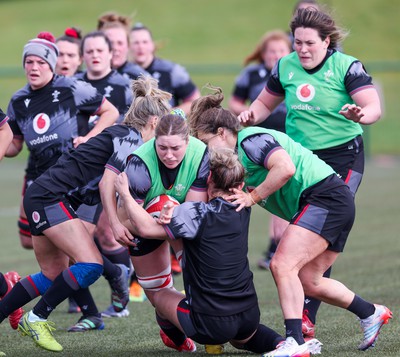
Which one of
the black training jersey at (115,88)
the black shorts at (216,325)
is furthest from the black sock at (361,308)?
the black training jersey at (115,88)

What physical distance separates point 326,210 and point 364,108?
0.82m

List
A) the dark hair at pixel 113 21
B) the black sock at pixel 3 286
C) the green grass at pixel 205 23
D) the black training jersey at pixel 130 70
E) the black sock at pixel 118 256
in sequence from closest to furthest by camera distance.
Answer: the black sock at pixel 3 286
the black sock at pixel 118 256
the black training jersey at pixel 130 70
the dark hair at pixel 113 21
the green grass at pixel 205 23

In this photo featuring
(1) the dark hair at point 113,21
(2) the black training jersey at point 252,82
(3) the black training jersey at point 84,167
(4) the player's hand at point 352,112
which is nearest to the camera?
(4) the player's hand at point 352,112

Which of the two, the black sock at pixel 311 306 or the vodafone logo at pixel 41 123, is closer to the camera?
the black sock at pixel 311 306

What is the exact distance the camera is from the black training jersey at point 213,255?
4855mm

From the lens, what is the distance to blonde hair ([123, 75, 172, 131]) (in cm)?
544

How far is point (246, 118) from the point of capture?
5.91 metres

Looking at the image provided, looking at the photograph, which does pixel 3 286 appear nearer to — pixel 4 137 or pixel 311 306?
pixel 4 137

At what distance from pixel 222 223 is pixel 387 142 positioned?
17.4 metres

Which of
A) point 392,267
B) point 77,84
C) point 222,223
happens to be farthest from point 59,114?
point 392,267

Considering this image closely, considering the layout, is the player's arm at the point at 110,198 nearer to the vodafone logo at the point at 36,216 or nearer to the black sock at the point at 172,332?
the vodafone logo at the point at 36,216

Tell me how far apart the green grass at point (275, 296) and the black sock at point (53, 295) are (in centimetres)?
27

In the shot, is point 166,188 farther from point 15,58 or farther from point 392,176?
point 15,58

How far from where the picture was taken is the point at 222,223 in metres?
4.91
